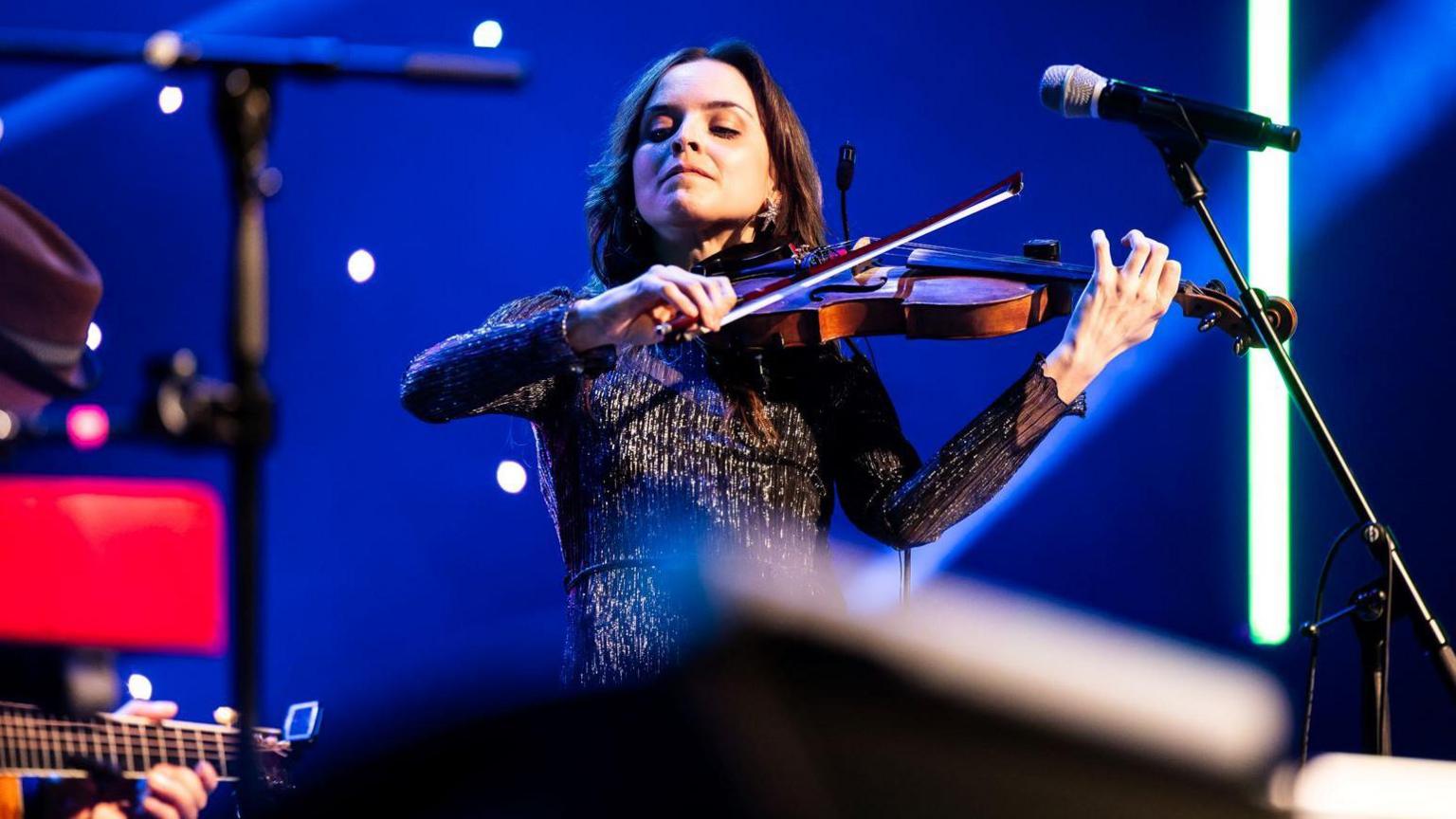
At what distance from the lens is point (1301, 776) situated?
2.33 ft

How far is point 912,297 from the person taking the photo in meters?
1.76

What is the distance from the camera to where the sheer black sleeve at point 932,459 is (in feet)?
5.67

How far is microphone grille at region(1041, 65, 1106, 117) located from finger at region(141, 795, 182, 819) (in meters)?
1.21

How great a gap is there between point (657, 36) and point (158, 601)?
157 cm

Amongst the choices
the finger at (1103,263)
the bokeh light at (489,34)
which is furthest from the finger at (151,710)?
the bokeh light at (489,34)

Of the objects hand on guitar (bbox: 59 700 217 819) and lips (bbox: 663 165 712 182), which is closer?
hand on guitar (bbox: 59 700 217 819)

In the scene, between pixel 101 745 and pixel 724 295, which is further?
pixel 724 295

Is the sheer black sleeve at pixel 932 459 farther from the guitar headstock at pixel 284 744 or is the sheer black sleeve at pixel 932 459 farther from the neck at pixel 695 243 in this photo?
the guitar headstock at pixel 284 744

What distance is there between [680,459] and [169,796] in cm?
65

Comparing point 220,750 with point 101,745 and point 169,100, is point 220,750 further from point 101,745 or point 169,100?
point 169,100

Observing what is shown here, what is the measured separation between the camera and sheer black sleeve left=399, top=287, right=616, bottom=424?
A: 5.33ft

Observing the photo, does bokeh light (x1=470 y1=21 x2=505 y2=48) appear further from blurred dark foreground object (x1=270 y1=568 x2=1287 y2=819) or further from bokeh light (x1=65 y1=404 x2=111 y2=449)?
blurred dark foreground object (x1=270 y1=568 x2=1287 y2=819)

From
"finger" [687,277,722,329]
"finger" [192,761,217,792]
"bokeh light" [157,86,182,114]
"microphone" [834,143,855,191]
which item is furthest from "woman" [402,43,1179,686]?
"bokeh light" [157,86,182,114]

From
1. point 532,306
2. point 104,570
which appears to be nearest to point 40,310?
point 104,570
